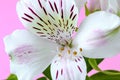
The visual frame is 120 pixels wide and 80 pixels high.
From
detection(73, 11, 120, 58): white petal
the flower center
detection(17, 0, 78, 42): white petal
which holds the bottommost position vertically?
the flower center

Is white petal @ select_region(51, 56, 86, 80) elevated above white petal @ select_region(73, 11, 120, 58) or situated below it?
below

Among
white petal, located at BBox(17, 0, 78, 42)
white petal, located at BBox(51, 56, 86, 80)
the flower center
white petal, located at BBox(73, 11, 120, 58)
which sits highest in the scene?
white petal, located at BBox(17, 0, 78, 42)

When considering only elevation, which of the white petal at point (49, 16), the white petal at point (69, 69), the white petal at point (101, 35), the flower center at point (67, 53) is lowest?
the white petal at point (69, 69)

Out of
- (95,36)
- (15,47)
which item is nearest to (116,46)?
(95,36)

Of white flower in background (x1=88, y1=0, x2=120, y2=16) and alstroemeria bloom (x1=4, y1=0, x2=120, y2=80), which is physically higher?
white flower in background (x1=88, y1=0, x2=120, y2=16)

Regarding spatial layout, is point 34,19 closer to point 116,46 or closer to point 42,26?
point 42,26

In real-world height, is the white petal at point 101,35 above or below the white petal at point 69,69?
above
